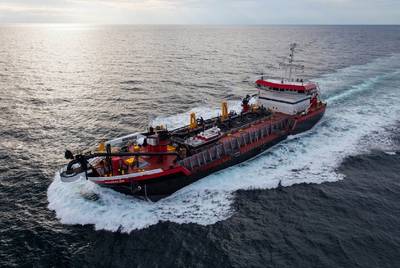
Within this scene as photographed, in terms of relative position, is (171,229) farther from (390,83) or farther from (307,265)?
(390,83)

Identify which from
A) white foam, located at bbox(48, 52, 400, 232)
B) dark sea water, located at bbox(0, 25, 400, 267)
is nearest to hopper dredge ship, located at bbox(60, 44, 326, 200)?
white foam, located at bbox(48, 52, 400, 232)

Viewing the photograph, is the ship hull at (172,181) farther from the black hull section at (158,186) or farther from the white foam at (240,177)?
the white foam at (240,177)

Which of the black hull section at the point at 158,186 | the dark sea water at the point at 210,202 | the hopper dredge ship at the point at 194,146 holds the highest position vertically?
the hopper dredge ship at the point at 194,146

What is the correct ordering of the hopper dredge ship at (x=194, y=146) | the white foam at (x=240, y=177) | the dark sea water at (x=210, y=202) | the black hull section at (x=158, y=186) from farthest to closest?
1. the black hull section at (x=158, y=186)
2. the hopper dredge ship at (x=194, y=146)
3. the white foam at (x=240, y=177)
4. the dark sea water at (x=210, y=202)

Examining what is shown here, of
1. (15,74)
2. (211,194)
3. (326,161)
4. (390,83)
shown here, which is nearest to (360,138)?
(326,161)

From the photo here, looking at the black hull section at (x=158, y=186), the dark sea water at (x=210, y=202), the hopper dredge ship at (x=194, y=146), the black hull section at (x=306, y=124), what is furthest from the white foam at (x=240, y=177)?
the hopper dredge ship at (x=194, y=146)

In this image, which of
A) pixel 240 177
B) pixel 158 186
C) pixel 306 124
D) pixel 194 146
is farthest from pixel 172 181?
pixel 306 124

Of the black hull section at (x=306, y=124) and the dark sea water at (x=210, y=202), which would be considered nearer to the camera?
the dark sea water at (x=210, y=202)
